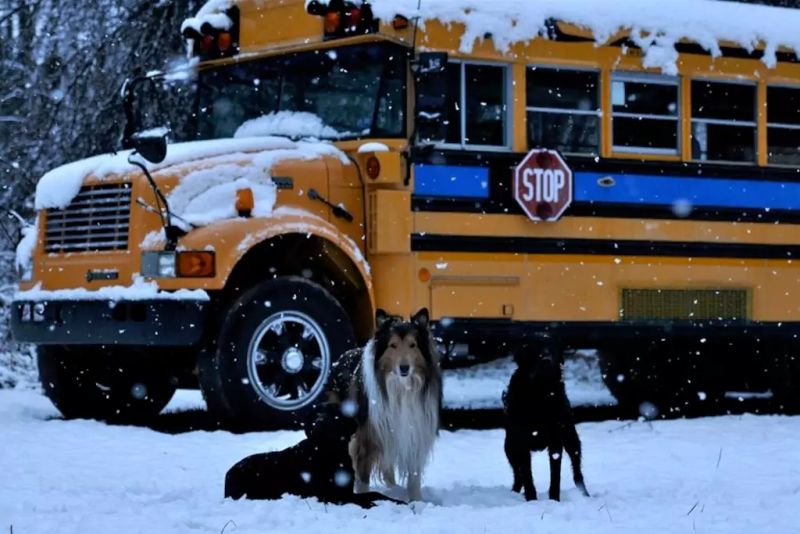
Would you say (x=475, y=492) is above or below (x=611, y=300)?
below

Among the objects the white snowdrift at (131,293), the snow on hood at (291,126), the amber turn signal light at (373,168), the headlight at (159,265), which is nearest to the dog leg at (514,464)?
the white snowdrift at (131,293)

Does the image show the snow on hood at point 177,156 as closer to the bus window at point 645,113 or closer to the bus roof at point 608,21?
the bus roof at point 608,21

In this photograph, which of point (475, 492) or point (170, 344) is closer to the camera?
point (475, 492)

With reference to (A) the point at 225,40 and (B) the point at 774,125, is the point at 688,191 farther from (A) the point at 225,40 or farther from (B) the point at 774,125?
(A) the point at 225,40

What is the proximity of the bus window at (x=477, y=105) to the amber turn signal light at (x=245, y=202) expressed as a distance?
138 centimetres

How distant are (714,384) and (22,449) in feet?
19.0

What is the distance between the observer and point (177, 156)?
9.69 m

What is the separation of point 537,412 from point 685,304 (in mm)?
4190

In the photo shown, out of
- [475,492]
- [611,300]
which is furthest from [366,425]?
[611,300]

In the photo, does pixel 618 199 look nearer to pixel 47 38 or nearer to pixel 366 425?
pixel 366 425

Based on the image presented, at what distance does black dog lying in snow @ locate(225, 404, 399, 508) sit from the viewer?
6.32 m

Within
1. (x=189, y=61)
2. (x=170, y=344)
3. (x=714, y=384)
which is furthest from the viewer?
(x=714, y=384)

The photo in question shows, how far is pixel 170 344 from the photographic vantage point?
920cm

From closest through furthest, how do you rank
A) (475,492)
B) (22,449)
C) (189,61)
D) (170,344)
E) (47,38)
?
(475,492) < (22,449) < (170,344) < (189,61) < (47,38)
